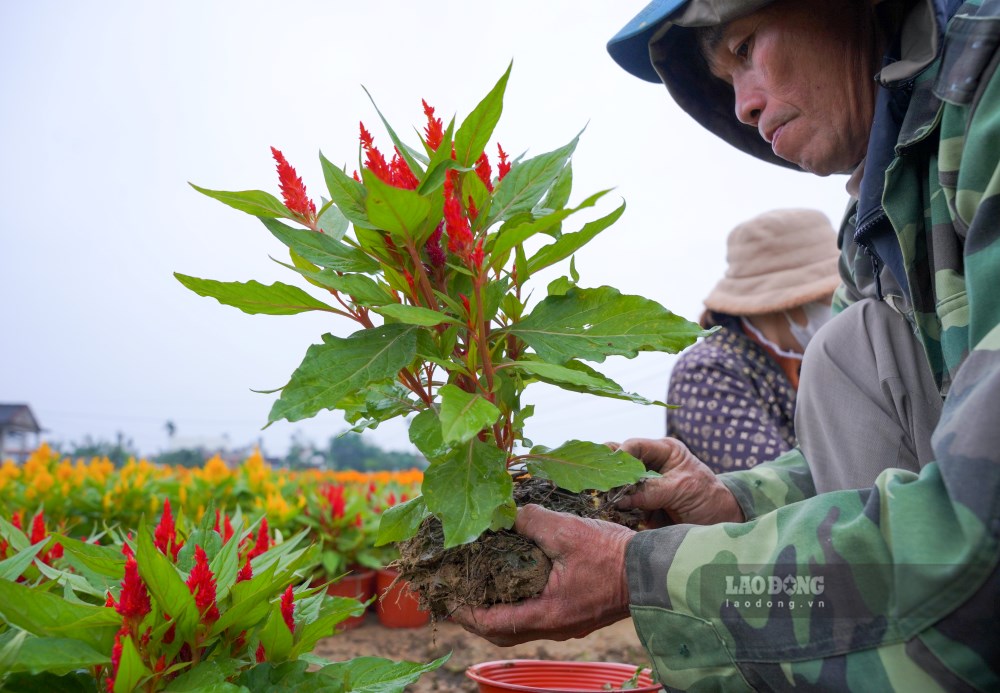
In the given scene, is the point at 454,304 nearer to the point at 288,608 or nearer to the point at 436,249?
the point at 436,249

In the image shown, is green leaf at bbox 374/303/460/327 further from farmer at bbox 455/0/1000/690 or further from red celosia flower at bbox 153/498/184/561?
red celosia flower at bbox 153/498/184/561

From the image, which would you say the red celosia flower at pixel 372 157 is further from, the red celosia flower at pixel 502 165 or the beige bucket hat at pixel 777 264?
the beige bucket hat at pixel 777 264

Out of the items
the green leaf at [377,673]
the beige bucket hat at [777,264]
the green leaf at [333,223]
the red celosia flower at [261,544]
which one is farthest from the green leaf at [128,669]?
the beige bucket hat at [777,264]

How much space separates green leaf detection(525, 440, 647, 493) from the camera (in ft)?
4.68

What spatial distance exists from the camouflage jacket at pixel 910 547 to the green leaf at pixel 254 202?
86 centimetres

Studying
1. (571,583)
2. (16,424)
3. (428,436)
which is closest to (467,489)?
(428,436)

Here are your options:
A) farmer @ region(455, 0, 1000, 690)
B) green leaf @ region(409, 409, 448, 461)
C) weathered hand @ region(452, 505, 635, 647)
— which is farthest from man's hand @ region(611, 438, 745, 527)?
green leaf @ region(409, 409, 448, 461)

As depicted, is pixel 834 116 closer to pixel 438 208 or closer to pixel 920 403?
pixel 920 403

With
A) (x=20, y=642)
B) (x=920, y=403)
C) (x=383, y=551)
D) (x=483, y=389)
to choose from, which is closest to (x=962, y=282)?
(x=920, y=403)

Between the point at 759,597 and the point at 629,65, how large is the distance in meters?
1.60

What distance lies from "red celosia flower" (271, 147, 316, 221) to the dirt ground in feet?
7.71

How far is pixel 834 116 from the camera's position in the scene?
5.68 ft

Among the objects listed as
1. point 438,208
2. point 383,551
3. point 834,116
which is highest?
point 834,116

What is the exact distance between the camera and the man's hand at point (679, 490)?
189cm
